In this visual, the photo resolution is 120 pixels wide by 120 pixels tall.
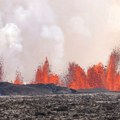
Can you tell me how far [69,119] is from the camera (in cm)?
9200

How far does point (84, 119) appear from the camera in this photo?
9238 centimetres

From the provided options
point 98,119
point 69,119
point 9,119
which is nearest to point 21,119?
point 9,119

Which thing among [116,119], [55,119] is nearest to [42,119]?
[55,119]

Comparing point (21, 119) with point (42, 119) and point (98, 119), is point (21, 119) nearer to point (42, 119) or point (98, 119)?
point (42, 119)

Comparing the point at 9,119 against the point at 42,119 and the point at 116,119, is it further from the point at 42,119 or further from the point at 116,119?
the point at 116,119

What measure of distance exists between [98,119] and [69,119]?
647cm

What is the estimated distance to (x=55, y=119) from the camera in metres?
91.9

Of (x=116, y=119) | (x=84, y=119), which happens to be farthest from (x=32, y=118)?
(x=116, y=119)

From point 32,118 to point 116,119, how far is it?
64.1 ft

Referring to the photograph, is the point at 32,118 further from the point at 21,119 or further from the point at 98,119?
the point at 98,119

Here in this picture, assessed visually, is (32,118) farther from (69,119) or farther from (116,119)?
(116,119)

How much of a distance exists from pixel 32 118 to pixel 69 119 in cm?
935

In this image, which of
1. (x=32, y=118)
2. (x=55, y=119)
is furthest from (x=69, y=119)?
(x=32, y=118)

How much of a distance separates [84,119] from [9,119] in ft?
54.9
